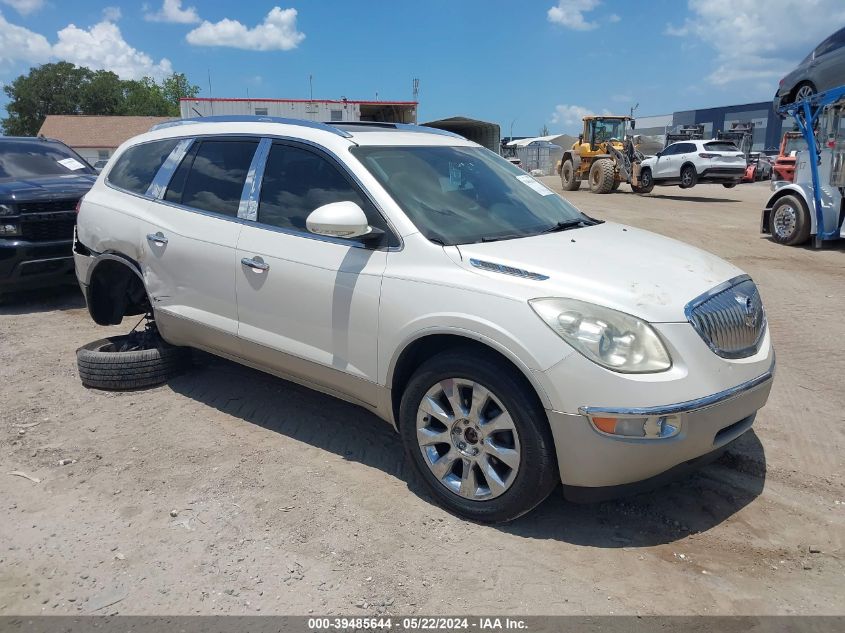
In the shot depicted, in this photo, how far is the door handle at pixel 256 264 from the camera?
394 cm

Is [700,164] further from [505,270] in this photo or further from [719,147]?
[505,270]

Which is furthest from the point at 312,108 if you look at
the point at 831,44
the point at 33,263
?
the point at 33,263

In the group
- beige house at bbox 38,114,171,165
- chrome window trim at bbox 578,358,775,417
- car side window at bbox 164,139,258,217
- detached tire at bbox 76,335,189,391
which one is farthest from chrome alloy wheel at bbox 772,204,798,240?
beige house at bbox 38,114,171,165

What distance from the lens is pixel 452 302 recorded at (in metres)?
3.18

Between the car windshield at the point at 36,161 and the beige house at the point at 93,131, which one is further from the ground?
the beige house at the point at 93,131

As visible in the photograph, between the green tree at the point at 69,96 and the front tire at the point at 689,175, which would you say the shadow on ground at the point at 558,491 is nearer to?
the front tire at the point at 689,175

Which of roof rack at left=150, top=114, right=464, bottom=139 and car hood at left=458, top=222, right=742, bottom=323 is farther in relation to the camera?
roof rack at left=150, top=114, right=464, bottom=139

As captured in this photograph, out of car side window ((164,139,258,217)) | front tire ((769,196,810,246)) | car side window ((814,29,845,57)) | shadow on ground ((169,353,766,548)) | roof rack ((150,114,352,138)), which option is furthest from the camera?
car side window ((814,29,845,57))

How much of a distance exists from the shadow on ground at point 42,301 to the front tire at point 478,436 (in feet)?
19.9

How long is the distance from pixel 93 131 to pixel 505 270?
75373 mm

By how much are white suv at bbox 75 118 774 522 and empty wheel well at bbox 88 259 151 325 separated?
42 centimetres

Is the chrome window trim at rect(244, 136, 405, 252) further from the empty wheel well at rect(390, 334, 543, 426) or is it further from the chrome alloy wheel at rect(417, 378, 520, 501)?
the chrome alloy wheel at rect(417, 378, 520, 501)

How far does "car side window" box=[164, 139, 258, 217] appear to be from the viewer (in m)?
4.27

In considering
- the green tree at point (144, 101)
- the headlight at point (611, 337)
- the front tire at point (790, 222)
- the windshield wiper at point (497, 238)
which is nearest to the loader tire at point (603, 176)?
the front tire at point (790, 222)
